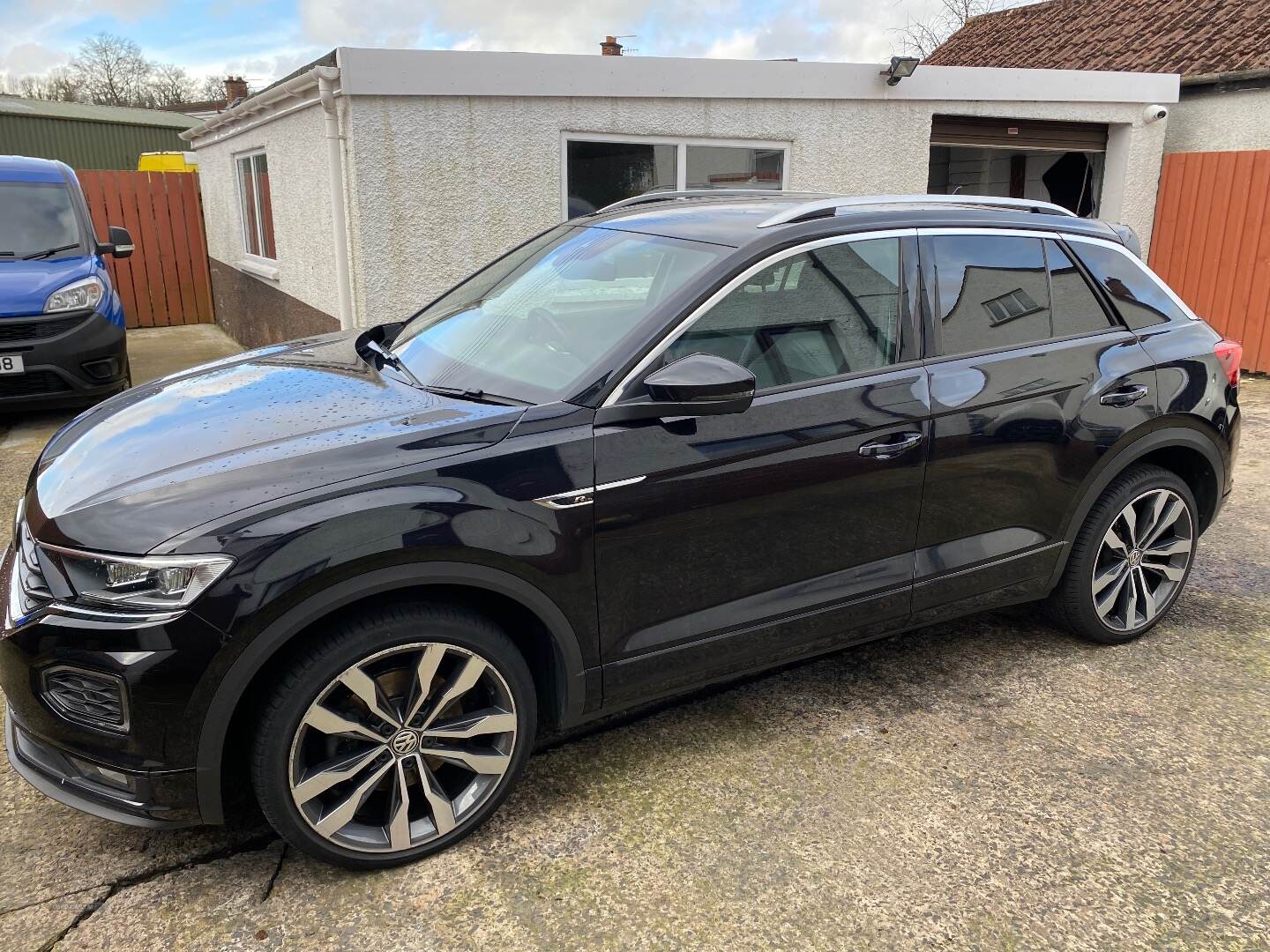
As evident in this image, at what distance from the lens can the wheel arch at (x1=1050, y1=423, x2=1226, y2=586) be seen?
3.57 meters

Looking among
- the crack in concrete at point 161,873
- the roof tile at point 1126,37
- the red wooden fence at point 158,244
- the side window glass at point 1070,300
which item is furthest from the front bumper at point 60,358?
the roof tile at point 1126,37

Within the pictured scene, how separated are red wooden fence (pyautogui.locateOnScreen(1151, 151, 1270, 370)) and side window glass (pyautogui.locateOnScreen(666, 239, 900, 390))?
8.12 meters

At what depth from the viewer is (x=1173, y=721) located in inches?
131

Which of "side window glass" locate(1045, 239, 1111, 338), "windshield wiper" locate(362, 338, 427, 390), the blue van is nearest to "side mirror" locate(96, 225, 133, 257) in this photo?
the blue van

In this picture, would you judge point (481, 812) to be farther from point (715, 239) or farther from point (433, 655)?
point (715, 239)

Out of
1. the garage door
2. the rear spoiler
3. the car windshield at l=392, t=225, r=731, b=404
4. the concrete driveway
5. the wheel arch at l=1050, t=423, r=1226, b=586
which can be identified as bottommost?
the concrete driveway

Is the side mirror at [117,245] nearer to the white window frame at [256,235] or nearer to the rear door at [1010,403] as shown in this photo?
the white window frame at [256,235]

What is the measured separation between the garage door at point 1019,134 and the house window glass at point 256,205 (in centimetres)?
665

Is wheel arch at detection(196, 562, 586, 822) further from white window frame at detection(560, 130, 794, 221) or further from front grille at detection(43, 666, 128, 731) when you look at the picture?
white window frame at detection(560, 130, 794, 221)

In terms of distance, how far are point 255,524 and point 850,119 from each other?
24.5ft

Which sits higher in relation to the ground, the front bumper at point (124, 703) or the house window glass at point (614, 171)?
the house window glass at point (614, 171)

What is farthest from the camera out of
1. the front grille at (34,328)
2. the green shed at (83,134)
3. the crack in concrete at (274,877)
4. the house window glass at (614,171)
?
the green shed at (83,134)

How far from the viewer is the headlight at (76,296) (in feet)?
22.1

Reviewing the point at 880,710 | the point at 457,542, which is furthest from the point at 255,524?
the point at 880,710
